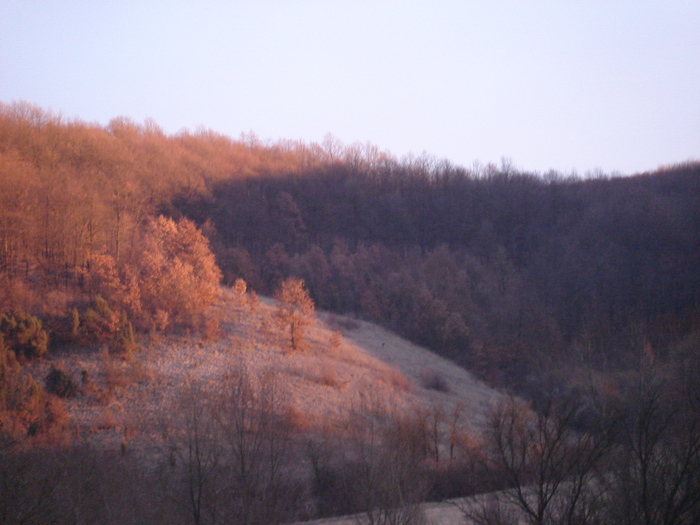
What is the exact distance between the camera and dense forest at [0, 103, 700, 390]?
2395 centimetres

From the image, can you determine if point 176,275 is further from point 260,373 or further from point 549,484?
point 549,484

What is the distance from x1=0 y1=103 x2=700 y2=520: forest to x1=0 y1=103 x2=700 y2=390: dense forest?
0.46 ft

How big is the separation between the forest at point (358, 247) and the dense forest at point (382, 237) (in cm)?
14

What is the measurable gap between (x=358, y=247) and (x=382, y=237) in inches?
171

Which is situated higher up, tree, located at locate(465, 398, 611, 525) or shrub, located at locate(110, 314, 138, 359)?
shrub, located at locate(110, 314, 138, 359)

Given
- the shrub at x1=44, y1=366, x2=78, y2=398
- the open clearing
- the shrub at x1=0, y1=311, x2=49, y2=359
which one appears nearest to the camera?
the open clearing

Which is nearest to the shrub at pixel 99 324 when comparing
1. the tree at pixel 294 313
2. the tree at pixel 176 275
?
the tree at pixel 176 275

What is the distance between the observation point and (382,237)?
1923 inches

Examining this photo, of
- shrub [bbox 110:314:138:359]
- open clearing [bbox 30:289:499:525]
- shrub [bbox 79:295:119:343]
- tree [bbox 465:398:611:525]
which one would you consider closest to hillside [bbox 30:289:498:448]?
open clearing [bbox 30:289:499:525]

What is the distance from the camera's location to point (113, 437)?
51.2ft

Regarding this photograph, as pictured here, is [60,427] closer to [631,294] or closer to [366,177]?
[631,294]

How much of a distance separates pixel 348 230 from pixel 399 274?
9.93 metres

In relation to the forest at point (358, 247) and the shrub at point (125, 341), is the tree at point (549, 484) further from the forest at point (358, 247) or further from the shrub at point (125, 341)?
the shrub at point (125, 341)

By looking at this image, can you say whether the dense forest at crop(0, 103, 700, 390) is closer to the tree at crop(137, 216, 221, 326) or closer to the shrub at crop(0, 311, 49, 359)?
the tree at crop(137, 216, 221, 326)
